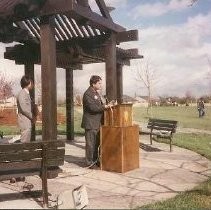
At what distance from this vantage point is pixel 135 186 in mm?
7500

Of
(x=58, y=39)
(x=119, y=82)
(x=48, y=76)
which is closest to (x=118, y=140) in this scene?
(x=48, y=76)

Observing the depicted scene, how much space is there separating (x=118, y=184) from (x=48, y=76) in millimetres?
2319

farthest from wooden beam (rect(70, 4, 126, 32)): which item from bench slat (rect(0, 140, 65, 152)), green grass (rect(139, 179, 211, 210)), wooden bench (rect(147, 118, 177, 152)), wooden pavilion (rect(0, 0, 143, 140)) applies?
wooden bench (rect(147, 118, 177, 152))

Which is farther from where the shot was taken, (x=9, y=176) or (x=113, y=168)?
(x=113, y=168)

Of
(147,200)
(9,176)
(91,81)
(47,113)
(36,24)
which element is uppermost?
(36,24)

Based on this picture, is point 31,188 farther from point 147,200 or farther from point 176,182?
point 176,182

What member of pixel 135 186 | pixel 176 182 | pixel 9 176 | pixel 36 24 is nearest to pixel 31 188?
pixel 9 176

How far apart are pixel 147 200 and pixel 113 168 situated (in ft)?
7.83

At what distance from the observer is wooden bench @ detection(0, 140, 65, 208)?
6.04 meters

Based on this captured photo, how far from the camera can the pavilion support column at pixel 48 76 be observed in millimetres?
7852

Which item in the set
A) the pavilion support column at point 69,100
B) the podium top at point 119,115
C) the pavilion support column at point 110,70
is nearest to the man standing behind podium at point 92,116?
the podium top at point 119,115

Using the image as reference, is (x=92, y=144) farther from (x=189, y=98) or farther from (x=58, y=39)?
(x=189, y=98)

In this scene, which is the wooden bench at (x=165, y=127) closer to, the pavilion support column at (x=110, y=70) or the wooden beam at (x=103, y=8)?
the pavilion support column at (x=110, y=70)

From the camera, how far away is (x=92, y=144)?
361 inches
